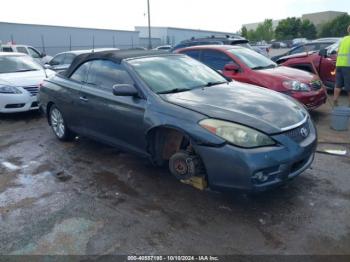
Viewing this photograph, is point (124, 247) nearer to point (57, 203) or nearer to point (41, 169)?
point (57, 203)

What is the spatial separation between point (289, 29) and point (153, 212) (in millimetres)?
82094

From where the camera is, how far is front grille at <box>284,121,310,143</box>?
343cm

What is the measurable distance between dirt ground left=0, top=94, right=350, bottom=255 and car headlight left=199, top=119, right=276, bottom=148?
577 millimetres

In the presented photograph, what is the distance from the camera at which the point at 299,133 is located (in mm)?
3541

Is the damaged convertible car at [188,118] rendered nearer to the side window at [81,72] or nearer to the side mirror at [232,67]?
the side window at [81,72]

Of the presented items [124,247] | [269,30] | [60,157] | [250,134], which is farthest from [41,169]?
[269,30]

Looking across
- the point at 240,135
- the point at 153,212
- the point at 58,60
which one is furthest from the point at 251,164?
the point at 58,60

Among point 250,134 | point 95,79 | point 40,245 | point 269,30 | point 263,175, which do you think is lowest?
point 40,245

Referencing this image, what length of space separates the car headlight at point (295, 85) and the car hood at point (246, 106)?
2371 millimetres

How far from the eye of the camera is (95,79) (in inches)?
194

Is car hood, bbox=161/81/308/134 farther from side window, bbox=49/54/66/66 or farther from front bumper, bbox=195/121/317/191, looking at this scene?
side window, bbox=49/54/66/66

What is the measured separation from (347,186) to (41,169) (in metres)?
3.94

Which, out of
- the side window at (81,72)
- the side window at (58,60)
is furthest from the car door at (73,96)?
the side window at (58,60)

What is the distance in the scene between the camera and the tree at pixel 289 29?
7756 centimetres
